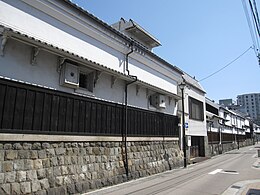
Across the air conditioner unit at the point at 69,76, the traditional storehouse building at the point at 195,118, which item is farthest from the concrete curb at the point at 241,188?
the traditional storehouse building at the point at 195,118

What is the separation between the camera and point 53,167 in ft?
29.2

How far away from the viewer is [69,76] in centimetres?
1007

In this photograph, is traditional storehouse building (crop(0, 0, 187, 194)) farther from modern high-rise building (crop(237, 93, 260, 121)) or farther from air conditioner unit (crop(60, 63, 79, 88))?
modern high-rise building (crop(237, 93, 260, 121))

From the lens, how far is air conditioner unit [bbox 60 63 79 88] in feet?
32.4

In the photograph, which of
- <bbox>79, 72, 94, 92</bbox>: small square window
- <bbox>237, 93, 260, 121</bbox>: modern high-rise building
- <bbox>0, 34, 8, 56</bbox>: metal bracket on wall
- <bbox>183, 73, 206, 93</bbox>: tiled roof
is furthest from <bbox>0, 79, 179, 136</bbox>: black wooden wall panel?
<bbox>237, 93, 260, 121</bbox>: modern high-rise building

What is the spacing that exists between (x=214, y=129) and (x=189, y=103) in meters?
14.1

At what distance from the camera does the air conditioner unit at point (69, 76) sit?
9.87m

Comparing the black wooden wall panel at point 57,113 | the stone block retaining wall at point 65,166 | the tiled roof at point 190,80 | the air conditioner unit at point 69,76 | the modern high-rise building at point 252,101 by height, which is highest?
the modern high-rise building at point 252,101

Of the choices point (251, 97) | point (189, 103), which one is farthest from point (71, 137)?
point (251, 97)

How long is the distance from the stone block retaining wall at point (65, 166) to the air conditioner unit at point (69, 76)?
2.53 meters

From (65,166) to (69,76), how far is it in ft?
12.3

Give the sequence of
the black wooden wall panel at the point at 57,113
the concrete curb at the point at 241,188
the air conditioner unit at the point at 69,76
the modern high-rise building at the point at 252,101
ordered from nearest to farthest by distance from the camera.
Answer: the black wooden wall panel at the point at 57,113 < the air conditioner unit at the point at 69,76 < the concrete curb at the point at 241,188 < the modern high-rise building at the point at 252,101

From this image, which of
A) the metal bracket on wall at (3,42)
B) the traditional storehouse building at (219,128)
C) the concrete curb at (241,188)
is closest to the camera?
the metal bracket on wall at (3,42)

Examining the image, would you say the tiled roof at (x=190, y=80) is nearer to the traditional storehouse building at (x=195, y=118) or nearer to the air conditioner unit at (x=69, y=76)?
the traditional storehouse building at (x=195, y=118)
